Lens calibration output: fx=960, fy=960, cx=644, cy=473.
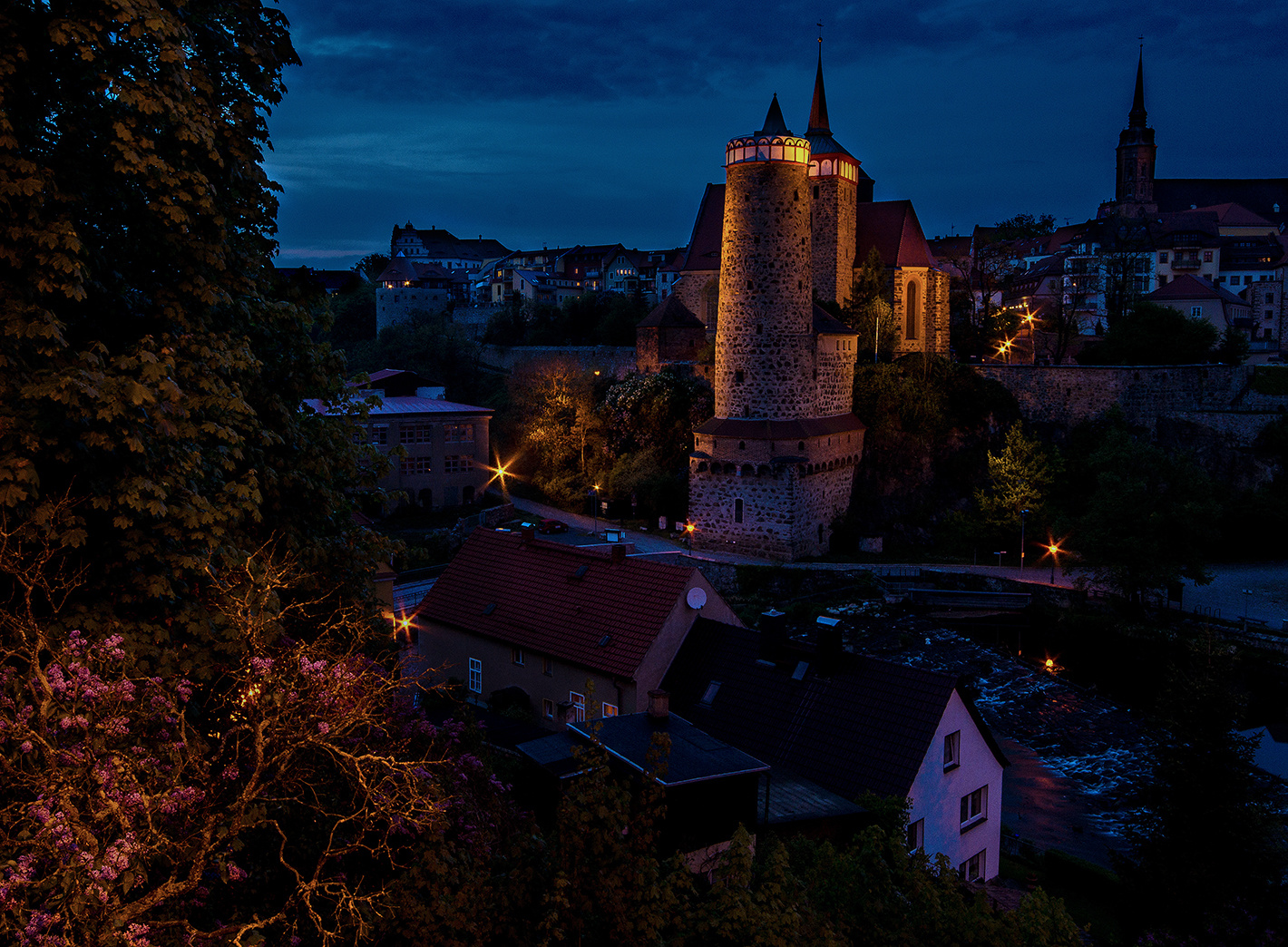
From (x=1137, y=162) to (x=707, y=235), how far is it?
6103cm

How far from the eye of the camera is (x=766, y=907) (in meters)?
6.88

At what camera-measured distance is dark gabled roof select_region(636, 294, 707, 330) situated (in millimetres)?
44406

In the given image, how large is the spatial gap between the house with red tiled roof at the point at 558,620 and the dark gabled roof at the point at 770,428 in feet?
45.4

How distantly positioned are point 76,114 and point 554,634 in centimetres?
1218

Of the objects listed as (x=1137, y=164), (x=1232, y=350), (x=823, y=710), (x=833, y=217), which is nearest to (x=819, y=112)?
(x=833, y=217)

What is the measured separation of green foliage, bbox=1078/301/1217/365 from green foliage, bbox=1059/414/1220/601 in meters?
13.6

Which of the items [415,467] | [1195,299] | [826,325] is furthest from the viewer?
[1195,299]

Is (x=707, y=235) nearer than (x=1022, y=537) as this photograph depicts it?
No

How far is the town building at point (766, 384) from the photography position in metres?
33.1

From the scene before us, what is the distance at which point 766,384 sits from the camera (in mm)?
34156

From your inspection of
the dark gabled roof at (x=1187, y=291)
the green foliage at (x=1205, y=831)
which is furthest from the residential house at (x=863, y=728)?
the dark gabled roof at (x=1187, y=291)

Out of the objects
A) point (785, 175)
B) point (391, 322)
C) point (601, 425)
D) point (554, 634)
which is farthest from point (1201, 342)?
point (391, 322)

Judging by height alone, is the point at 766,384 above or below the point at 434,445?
above

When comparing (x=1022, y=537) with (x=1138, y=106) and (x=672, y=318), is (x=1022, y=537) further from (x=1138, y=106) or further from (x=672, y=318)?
(x=1138, y=106)
